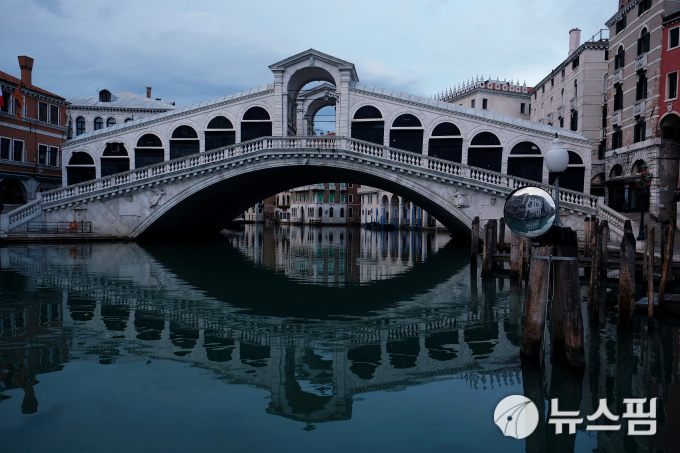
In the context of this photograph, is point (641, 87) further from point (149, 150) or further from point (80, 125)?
point (80, 125)

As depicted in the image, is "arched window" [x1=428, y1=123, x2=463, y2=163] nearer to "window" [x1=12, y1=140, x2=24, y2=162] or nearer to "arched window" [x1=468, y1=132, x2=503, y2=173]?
"arched window" [x1=468, y1=132, x2=503, y2=173]

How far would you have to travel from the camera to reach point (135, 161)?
27141mm

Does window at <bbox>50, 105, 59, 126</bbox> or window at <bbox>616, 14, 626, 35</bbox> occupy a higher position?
window at <bbox>616, 14, 626, 35</bbox>

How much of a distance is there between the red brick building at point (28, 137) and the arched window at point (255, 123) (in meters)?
12.9

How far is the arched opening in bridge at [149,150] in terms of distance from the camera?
2691 centimetres

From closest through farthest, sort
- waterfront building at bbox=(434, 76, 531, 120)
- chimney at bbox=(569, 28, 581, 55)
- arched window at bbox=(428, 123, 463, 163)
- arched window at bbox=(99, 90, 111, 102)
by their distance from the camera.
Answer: arched window at bbox=(428, 123, 463, 163)
chimney at bbox=(569, 28, 581, 55)
arched window at bbox=(99, 90, 111, 102)
waterfront building at bbox=(434, 76, 531, 120)

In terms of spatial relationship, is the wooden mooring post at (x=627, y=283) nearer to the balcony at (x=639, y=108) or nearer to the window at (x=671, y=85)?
the window at (x=671, y=85)

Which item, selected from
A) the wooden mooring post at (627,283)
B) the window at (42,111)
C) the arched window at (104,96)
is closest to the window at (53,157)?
the window at (42,111)

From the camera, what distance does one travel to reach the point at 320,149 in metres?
22.3

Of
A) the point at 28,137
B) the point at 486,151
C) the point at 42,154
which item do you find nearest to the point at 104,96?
the point at 42,154

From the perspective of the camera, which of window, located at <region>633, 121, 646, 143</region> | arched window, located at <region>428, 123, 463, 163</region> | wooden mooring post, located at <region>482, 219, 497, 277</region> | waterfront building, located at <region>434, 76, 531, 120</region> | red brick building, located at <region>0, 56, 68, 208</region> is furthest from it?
waterfront building, located at <region>434, 76, 531, 120</region>

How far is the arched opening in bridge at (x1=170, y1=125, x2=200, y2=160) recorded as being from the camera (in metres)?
Result: 26.5

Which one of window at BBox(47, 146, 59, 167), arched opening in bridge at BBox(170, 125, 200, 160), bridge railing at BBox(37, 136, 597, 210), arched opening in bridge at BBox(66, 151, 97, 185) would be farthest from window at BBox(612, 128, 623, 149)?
window at BBox(47, 146, 59, 167)

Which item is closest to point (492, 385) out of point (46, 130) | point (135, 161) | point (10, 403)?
point (10, 403)
